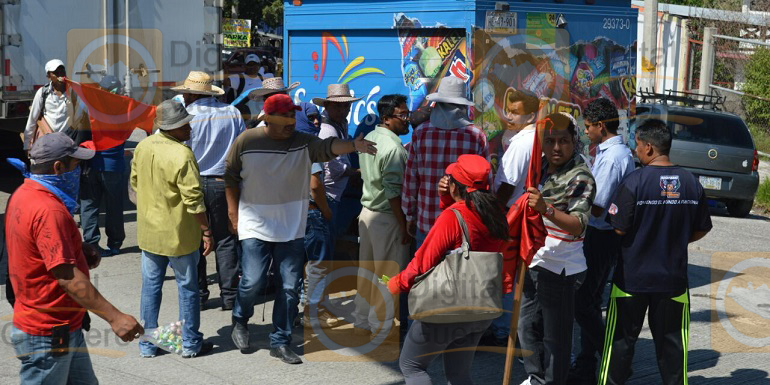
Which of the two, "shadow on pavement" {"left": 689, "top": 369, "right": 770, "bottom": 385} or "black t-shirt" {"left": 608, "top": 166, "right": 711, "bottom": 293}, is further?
"shadow on pavement" {"left": 689, "top": 369, "right": 770, "bottom": 385}

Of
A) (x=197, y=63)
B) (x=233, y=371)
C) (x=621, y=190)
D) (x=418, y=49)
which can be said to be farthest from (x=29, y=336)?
(x=197, y=63)

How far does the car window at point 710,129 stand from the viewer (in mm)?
13562

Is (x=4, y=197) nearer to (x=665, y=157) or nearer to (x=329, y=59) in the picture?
(x=329, y=59)

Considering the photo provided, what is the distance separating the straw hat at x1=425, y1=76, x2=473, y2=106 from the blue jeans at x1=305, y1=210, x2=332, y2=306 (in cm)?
156

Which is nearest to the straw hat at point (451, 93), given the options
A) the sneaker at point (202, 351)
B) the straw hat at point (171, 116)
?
the straw hat at point (171, 116)

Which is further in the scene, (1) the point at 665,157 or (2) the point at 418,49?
(2) the point at 418,49

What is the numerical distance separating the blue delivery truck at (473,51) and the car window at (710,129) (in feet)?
17.2

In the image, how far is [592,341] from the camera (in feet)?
19.9

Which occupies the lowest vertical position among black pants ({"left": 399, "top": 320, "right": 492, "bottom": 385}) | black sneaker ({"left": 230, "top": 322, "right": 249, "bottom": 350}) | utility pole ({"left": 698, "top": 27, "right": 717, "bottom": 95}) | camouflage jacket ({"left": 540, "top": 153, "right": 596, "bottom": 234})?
black sneaker ({"left": 230, "top": 322, "right": 249, "bottom": 350})

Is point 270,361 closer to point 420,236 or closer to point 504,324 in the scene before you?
point 420,236

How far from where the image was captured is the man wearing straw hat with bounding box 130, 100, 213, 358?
6.15m

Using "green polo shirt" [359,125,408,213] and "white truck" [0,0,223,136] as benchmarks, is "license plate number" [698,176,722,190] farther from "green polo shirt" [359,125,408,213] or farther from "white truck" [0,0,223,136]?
"green polo shirt" [359,125,408,213]

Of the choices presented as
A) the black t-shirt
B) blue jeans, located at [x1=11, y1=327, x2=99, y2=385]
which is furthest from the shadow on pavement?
blue jeans, located at [x1=11, y1=327, x2=99, y2=385]

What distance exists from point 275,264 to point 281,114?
3.62 ft
